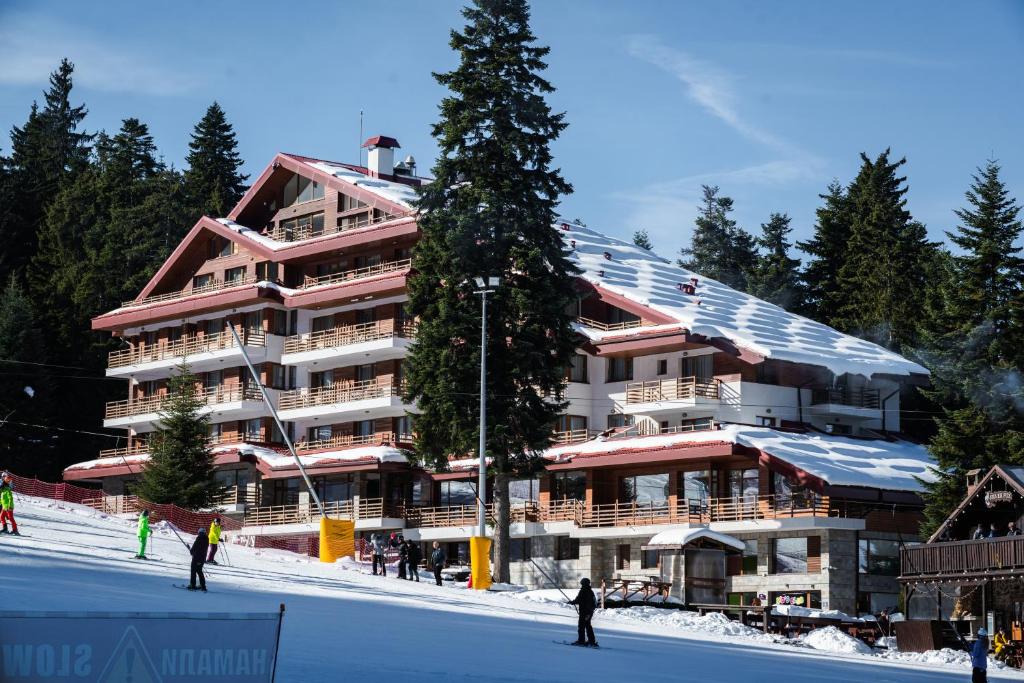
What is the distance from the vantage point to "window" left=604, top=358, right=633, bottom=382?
6500 cm

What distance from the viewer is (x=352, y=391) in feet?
232

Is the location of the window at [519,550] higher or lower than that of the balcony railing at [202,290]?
lower

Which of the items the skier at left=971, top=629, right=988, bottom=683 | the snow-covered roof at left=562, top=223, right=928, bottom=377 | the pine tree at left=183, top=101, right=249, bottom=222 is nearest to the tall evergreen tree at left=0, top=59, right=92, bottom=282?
the pine tree at left=183, top=101, right=249, bottom=222

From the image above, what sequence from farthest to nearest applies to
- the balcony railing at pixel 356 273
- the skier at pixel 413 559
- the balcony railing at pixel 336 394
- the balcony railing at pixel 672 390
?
the balcony railing at pixel 356 273 → the balcony railing at pixel 336 394 → the balcony railing at pixel 672 390 → the skier at pixel 413 559

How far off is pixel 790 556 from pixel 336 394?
24.8 m

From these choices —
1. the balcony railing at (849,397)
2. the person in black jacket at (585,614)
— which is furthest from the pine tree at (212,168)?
the person in black jacket at (585,614)

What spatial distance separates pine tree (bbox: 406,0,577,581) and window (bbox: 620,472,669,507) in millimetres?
7071

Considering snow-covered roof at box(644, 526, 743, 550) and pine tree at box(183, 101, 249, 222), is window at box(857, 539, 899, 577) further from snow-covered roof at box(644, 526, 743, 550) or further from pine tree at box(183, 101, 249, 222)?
pine tree at box(183, 101, 249, 222)

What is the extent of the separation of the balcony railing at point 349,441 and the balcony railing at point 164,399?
372 centimetres

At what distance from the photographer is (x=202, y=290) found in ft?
259

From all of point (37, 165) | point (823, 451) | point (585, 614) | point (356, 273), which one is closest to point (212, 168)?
point (37, 165)

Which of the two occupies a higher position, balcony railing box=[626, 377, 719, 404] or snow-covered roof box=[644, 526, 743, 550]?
balcony railing box=[626, 377, 719, 404]

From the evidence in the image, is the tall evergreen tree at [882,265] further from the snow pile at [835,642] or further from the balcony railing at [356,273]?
the snow pile at [835,642]

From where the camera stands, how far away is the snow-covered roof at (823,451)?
5550cm
